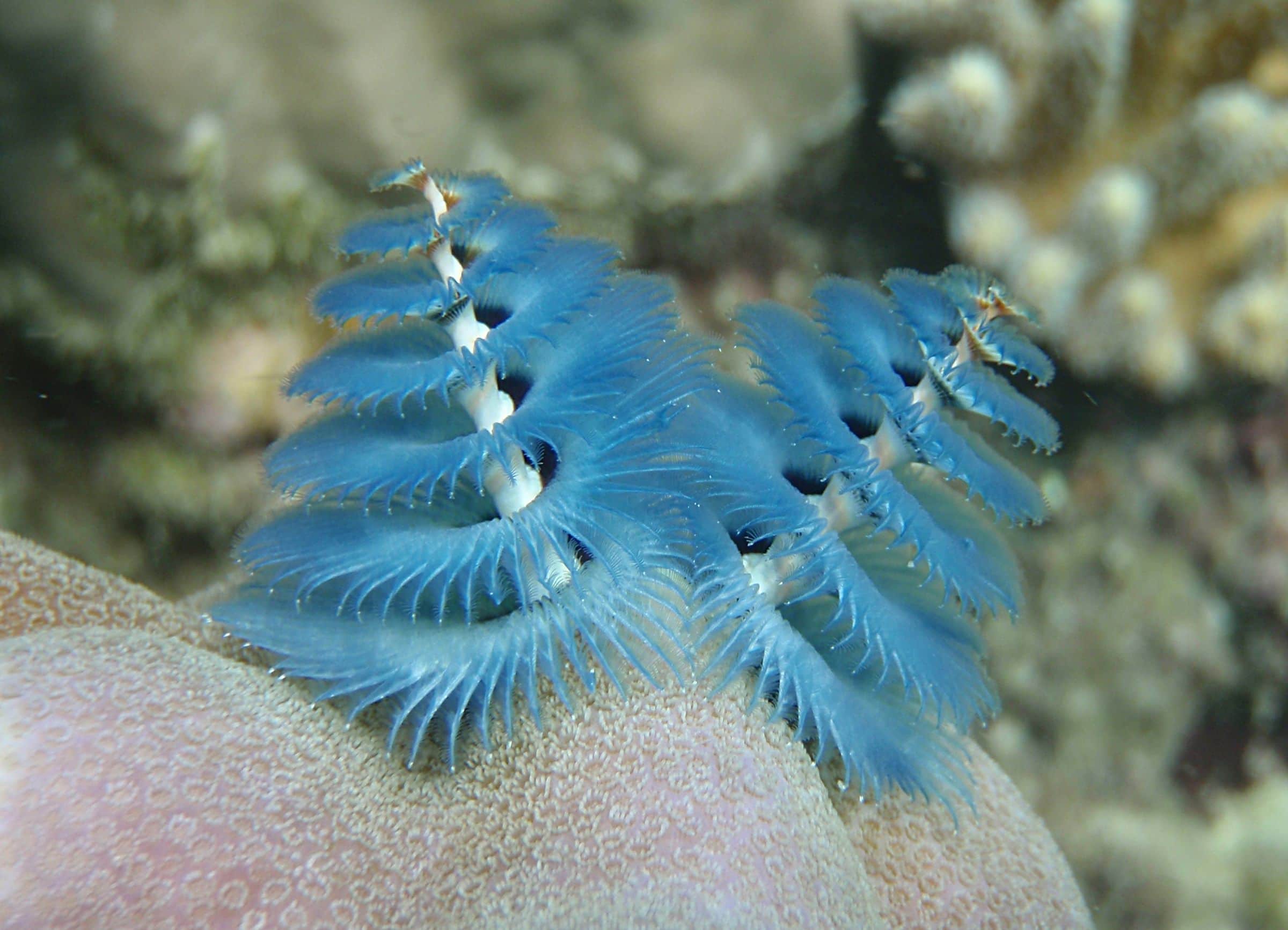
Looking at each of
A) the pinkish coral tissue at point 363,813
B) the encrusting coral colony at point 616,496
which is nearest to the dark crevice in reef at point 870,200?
the encrusting coral colony at point 616,496

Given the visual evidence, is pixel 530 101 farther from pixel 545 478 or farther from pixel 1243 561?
pixel 1243 561

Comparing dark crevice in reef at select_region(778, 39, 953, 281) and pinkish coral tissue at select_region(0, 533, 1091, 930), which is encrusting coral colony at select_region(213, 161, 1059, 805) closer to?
pinkish coral tissue at select_region(0, 533, 1091, 930)

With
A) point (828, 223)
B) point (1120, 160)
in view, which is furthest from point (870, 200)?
point (1120, 160)

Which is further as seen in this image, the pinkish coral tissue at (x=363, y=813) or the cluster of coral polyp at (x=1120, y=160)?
the cluster of coral polyp at (x=1120, y=160)

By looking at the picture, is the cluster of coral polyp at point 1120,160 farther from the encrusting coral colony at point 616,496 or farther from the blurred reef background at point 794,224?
the encrusting coral colony at point 616,496

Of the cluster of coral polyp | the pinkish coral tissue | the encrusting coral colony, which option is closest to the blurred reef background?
the cluster of coral polyp

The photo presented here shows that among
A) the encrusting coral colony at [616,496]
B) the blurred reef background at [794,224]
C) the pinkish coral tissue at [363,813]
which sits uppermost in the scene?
the blurred reef background at [794,224]

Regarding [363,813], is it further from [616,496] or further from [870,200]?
[870,200]
